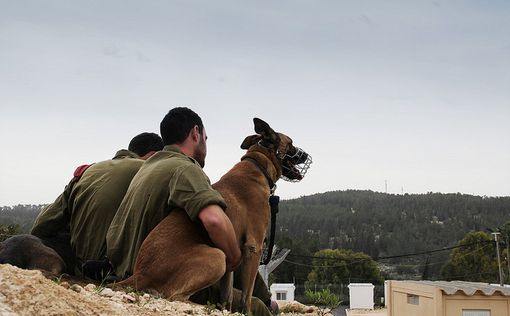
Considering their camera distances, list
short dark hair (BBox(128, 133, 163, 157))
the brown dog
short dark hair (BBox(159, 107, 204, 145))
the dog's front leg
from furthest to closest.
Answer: short dark hair (BBox(128, 133, 163, 157)), short dark hair (BBox(159, 107, 204, 145)), the dog's front leg, the brown dog

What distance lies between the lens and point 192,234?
4281 millimetres

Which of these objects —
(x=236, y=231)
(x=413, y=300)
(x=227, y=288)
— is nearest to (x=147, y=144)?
(x=236, y=231)

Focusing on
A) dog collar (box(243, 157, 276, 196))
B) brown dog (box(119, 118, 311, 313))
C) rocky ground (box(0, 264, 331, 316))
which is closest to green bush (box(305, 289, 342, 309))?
brown dog (box(119, 118, 311, 313))

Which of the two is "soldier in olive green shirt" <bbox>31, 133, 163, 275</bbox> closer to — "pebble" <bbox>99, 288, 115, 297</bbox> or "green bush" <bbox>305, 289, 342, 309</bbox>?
"pebble" <bbox>99, 288, 115, 297</bbox>

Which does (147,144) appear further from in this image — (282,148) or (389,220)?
(389,220)

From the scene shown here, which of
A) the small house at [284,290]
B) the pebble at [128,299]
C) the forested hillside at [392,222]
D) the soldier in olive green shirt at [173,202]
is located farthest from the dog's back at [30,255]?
the forested hillside at [392,222]

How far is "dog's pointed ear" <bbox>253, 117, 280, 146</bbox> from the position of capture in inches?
218

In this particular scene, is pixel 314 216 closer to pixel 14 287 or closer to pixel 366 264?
pixel 366 264

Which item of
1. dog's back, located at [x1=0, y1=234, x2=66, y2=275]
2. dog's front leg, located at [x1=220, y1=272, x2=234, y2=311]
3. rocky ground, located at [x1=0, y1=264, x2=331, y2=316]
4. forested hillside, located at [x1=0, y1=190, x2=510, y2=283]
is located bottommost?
rocky ground, located at [x1=0, y1=264, x2=331, y2=316]

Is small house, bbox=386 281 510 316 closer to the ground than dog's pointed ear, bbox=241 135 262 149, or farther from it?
closer to the ground

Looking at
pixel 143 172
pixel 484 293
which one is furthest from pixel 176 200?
pixel 484 293

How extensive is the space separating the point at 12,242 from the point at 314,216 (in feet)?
533

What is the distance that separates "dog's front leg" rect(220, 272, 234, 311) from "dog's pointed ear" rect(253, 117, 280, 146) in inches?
55.6

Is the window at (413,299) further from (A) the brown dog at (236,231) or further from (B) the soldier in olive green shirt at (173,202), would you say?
(B) the soldier in olive green shirt at (173,202)
